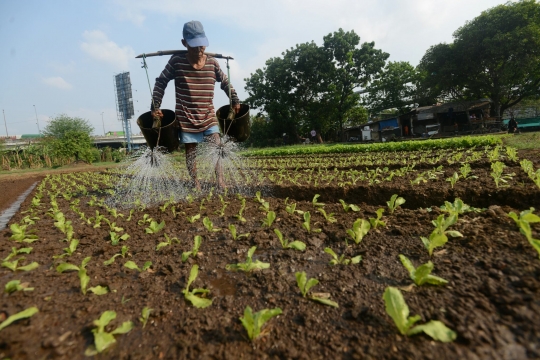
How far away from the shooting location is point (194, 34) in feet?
13.6

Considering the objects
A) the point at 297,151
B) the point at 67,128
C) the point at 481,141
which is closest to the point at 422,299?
the point at 481,141

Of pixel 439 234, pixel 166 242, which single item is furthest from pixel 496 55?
pixel 166 242

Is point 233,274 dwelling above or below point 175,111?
below

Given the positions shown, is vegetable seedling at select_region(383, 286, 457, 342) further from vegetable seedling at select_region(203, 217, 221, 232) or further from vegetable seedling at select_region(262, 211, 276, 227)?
vegetable seedling at select_region(203, 217, 221, 232)

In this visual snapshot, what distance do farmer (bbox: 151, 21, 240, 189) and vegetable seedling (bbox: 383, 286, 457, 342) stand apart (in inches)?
143

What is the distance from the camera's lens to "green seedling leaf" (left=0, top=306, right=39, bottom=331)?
3.81 feet

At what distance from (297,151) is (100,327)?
1437 cm

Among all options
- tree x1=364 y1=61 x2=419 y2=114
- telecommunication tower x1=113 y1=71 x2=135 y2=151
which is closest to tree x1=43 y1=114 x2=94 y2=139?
telecommunication tower x1=113 y1=71 x2=135 y2=151

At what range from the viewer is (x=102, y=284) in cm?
158

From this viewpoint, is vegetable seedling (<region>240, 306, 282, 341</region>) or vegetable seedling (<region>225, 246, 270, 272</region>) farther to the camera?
vegetable seedling (<region>225, 246, 270, 272</region>)

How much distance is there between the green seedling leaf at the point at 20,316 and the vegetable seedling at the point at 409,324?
144 cm

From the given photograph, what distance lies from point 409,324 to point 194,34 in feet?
14.2

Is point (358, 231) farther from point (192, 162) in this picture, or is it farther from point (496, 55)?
point (496, 55)

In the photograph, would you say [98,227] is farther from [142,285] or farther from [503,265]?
[503,265]
